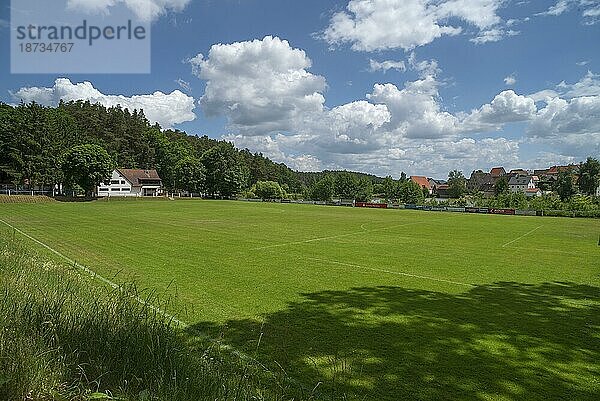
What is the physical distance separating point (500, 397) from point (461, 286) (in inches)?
268

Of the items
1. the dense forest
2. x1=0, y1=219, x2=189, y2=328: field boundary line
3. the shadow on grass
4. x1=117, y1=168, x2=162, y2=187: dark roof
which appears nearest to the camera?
the shadow on grass

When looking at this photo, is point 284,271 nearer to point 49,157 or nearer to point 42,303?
point 42,303

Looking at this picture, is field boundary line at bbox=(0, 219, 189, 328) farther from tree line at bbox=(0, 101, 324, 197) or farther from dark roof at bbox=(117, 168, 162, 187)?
dark roof at bbox=(117, 168, 162, 187)

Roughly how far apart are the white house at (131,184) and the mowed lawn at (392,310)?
257 ft

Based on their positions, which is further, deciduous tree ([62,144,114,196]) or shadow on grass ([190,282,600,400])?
deciduous tree ([62,144,114,196])

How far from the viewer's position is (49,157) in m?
69.9

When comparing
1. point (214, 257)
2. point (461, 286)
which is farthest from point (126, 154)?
point (461, 286)

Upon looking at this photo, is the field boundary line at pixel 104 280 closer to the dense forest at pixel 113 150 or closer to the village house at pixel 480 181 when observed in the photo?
the dense forest at pixel 113 150

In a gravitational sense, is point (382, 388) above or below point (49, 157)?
below

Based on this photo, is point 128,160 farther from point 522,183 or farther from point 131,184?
point 522,183

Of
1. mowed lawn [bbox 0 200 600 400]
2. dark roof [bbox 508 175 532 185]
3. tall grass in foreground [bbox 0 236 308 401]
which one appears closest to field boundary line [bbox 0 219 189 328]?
mowed lawn [bbox 0 200 600 400]

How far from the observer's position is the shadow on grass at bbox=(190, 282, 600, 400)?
5.29 metres

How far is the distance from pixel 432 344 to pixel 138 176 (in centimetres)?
9765

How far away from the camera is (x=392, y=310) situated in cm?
888
